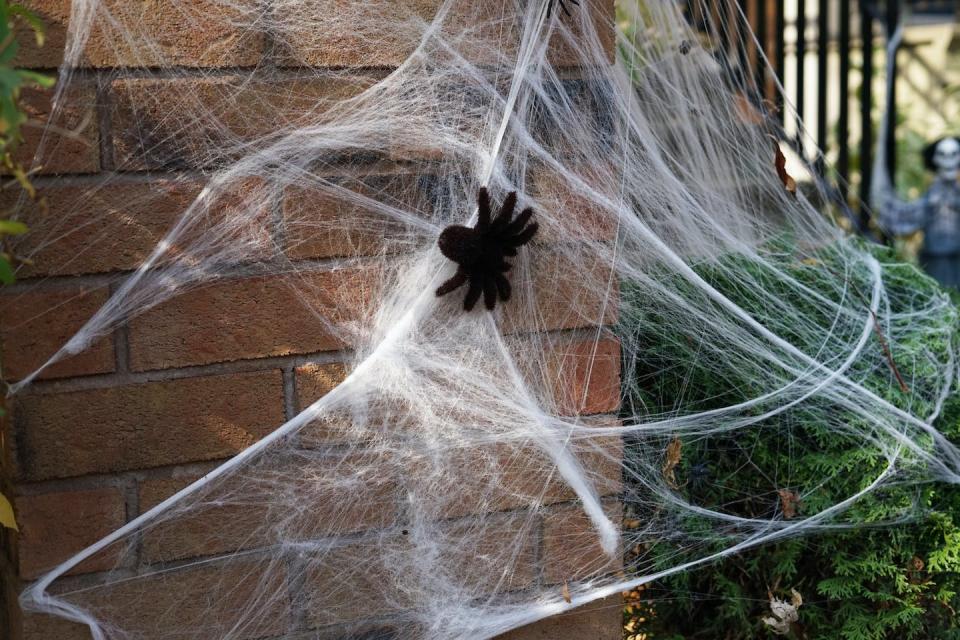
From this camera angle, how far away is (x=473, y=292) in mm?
1492

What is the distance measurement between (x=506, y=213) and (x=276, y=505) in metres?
0.60

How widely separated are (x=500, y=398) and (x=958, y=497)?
98cm

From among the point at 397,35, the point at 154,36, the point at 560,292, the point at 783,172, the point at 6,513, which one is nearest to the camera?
the point at 6,513

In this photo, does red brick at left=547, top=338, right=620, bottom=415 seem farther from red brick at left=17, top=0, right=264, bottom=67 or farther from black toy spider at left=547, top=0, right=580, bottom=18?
red brick at left=17, top=0, right=264, bottom=67

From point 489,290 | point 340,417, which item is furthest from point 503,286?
point 340,417

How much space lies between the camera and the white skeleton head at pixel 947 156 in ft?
12.4

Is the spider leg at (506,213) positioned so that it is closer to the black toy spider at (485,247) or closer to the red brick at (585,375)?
the black toy spider at (485,247)

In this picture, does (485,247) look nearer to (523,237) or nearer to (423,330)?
(523,237)

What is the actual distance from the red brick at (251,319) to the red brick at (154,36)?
356 mm

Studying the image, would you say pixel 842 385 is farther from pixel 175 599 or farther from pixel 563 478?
pixel 175 599

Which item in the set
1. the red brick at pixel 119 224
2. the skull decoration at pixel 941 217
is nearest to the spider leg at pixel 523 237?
the red brick at pixel 119 224

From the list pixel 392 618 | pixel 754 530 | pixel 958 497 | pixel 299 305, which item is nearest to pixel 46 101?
pixel 299 305

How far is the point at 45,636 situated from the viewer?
1396 mm

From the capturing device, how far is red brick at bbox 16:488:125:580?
138 cm
